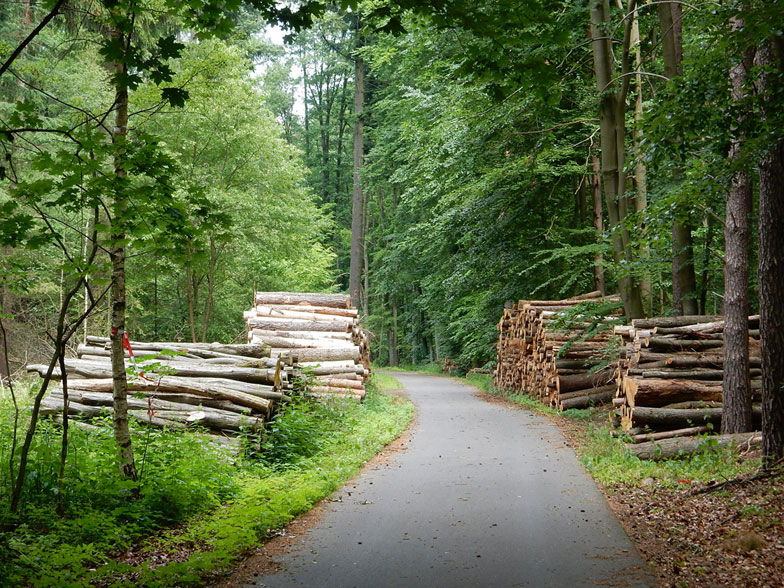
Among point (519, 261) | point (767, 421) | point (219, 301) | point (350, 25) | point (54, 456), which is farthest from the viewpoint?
point (350, 25)

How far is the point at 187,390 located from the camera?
1002cm

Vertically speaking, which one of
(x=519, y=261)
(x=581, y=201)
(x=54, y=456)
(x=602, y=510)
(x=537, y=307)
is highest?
(x=581, y=201)

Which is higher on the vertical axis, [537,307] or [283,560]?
[537,307]

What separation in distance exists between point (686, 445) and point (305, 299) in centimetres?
1295

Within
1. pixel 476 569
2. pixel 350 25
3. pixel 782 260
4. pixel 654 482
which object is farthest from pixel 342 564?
pixel 350 25

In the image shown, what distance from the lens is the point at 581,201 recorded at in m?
21.8

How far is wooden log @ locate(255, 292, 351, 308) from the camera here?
2038 cm

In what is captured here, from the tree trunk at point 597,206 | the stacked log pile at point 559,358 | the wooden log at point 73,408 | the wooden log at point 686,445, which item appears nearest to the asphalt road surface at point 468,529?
the wooden log at point 686,445

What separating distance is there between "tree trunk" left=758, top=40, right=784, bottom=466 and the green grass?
534cm

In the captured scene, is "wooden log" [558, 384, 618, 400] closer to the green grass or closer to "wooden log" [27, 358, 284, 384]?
the green grass

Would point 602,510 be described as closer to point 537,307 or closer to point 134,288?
point 537,307

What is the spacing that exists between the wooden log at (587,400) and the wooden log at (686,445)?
6.06 meters

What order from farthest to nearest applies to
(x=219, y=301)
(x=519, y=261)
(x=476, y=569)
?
(x=219, y=301) → (x=519, y=261) → (x=476, y=569)

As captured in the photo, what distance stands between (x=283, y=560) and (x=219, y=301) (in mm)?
20604
